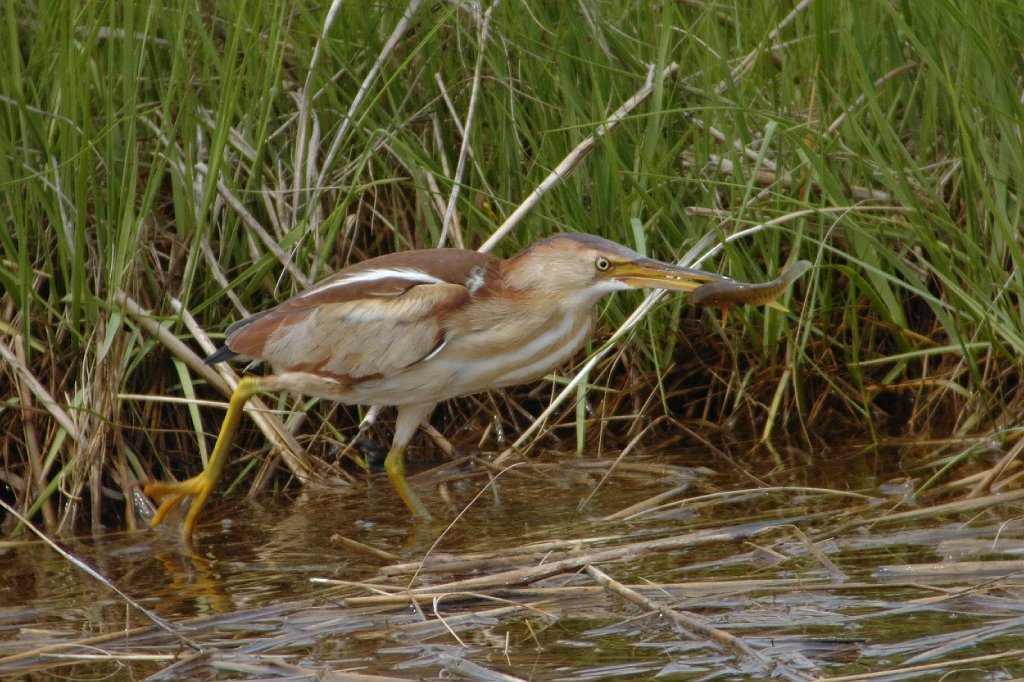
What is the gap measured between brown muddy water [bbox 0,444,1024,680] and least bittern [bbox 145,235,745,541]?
337 millimetres

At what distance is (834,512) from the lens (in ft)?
9.37

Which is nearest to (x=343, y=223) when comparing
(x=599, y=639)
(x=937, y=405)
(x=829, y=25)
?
(x=829, y=25)

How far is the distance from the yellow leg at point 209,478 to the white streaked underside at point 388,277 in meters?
0.33

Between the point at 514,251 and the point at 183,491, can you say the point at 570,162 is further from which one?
the point at 183,491

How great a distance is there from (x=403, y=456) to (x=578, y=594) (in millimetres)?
1153

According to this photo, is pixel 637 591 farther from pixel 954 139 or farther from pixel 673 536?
pixel 954 139

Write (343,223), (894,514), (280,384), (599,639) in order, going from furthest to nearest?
(343,223) → (280,384) → (894,514) → (599,639)

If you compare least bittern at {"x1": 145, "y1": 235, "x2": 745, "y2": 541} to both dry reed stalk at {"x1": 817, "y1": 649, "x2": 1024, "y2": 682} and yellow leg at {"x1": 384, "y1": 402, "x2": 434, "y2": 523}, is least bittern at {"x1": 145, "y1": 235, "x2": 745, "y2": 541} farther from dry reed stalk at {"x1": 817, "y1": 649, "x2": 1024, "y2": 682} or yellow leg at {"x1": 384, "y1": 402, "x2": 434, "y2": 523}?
dry reed stalk at {"x1": 817, "y1": 649, "x2": 1024, "y2": 682}

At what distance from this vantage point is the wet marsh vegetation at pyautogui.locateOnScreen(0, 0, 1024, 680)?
295 centimetres

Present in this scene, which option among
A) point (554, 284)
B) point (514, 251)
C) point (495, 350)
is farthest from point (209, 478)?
point (514, 251)

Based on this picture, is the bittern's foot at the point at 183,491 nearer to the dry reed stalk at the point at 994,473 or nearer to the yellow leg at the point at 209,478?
the yellow leg at the point at 209,478

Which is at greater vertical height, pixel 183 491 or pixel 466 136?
pixel 466 136

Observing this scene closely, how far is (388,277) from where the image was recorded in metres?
3.21

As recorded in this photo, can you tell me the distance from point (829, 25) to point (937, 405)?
3.36 ft
